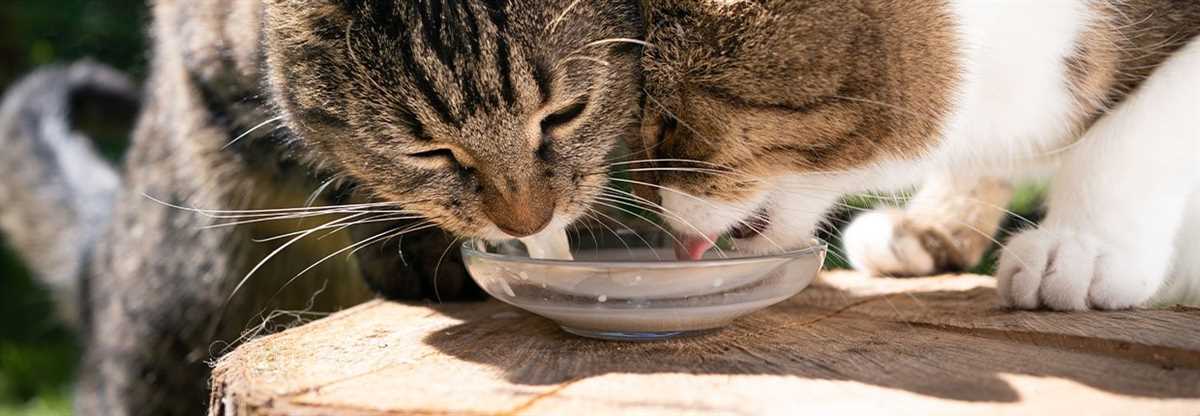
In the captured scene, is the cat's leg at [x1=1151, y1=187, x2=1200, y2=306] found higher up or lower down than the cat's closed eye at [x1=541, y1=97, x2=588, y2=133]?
lower down

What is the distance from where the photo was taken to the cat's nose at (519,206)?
102 centimetres

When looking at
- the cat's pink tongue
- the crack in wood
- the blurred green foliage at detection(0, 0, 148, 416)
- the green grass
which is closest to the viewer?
the crack in wood

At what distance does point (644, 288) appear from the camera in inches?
36.3

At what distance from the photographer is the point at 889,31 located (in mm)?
1014

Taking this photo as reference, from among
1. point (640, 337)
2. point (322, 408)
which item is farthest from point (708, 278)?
point (322, 408)

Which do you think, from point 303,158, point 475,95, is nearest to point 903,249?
point 475,95

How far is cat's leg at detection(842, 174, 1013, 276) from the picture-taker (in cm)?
146

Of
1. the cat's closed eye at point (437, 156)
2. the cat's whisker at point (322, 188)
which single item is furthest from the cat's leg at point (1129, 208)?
the cat's whisker at point (322, 188)

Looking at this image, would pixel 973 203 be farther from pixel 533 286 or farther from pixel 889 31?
pixel 533 286

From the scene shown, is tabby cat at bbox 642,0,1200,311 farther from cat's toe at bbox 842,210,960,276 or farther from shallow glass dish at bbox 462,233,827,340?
cat's toe at bbox 842,210,960,276

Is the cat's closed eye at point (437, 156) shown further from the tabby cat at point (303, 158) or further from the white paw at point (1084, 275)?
the white paw at point (1084, 275)

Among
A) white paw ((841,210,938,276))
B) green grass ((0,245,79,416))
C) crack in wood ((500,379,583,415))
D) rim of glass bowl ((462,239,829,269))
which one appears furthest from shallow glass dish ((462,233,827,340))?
green grass ((0,245,79,416))

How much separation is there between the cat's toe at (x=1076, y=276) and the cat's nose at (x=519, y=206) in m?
0.53

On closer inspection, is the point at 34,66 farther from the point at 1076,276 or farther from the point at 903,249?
the point at 1076,276
